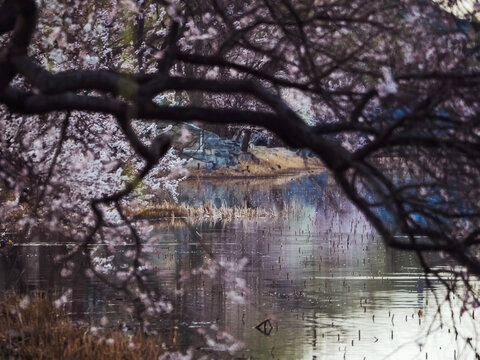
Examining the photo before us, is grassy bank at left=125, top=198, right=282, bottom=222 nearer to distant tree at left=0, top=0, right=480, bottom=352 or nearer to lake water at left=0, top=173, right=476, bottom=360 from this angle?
lake water at left=0, top=173, right=476, bottom=360

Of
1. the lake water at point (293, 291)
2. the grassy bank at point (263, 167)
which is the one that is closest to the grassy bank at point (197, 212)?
the lake water at point (293, 291)

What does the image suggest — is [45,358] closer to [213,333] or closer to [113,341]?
[113,341]

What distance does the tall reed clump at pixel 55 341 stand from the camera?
11.3m

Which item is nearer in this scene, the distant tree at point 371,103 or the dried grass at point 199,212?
the distant tree at point 371,103

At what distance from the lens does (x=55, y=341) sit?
38.4ft

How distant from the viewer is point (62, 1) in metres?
14.4

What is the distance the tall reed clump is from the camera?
447 inches

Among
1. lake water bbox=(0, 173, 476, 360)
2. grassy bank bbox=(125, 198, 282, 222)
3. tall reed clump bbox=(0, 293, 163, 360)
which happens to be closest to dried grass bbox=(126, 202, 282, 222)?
grassy bank bbox=(125, 198, 282, 222)

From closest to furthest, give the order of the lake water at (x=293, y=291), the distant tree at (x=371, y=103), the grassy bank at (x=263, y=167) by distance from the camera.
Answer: the distant tree at (x=371, y=103), the lake water at (x=293, y=291), the grassy bank at (x=263, y=167)

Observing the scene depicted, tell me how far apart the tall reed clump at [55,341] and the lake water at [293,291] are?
0.74 m

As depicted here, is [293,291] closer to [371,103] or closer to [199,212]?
[371,103]

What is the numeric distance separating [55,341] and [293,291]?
7791 mm

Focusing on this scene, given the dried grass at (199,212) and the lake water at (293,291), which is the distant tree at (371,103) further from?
the dried grass at (199,212)

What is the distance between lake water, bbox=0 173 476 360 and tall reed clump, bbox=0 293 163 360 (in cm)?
74
